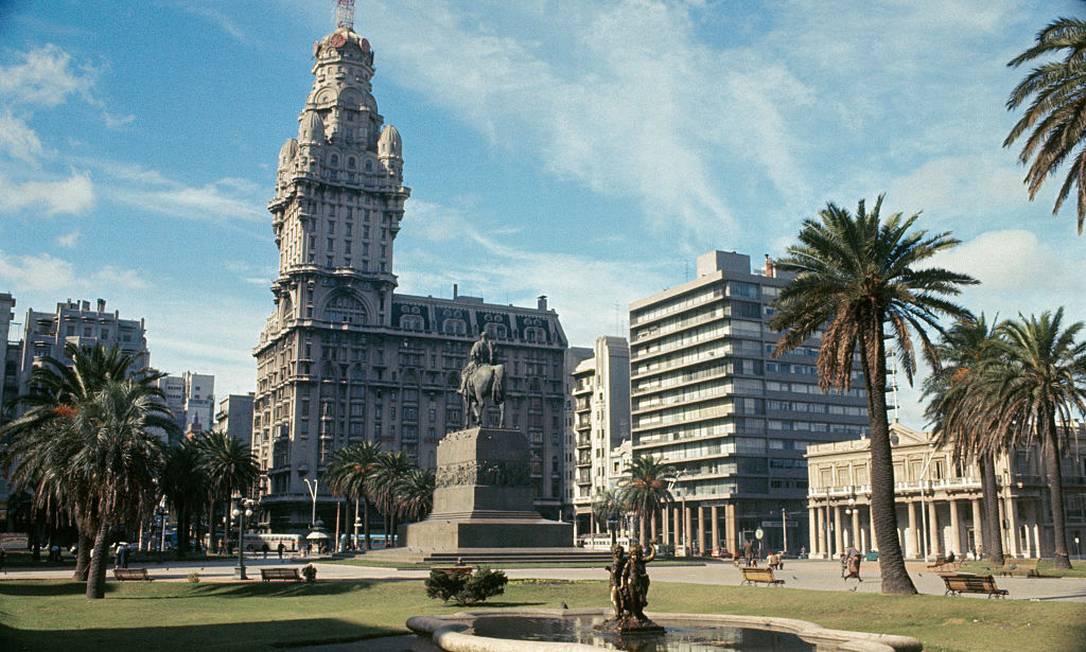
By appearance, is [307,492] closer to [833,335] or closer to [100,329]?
[100,329]

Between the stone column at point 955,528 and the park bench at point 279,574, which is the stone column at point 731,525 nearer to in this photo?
the stone column at point 955,528

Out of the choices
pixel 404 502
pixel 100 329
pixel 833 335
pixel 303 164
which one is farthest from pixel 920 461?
pixel 100 329

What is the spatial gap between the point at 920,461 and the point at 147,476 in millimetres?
Result: 72450

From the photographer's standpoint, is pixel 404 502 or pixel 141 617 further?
pixel 404 502

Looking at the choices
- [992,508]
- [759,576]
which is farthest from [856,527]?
[759,576]

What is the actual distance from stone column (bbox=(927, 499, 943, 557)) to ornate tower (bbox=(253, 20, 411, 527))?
72482mm

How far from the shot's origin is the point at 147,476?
1340 inches

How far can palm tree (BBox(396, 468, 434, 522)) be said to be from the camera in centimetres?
8594

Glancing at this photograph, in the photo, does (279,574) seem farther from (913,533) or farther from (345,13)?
(345,13)

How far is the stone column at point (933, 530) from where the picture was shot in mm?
85438

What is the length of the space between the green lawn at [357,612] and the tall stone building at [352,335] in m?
92.8

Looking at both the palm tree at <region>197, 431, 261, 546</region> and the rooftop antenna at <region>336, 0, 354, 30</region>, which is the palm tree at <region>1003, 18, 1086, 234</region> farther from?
the rooftop antenna at <region>336, 0, 354, 30</region>

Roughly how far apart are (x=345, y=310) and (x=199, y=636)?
11552 cm

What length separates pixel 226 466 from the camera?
249ft
